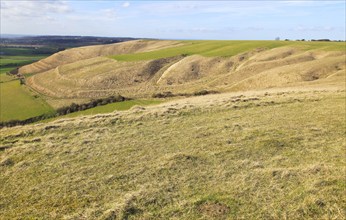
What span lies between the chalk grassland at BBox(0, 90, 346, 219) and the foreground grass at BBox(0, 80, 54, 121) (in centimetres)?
3919

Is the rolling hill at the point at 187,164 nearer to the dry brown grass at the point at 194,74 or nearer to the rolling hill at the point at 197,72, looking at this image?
the dry brown grass at the point at 194,74

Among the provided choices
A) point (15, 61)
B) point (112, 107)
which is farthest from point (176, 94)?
point (15, 61)

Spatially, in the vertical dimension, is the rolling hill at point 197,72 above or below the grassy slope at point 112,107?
above

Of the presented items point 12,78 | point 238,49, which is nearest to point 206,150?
point 238,49

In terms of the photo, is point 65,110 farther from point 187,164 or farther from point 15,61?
point 15,61

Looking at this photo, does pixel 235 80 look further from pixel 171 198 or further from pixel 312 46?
pixel 171 198

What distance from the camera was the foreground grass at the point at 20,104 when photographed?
2410 inches

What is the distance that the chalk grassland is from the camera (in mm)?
12773

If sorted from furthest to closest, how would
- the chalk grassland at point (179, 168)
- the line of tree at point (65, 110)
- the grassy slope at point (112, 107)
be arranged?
the line of tree at point (65, 110), the grassy slope at point (112, 107), the chalk grassland at point (179, 168)

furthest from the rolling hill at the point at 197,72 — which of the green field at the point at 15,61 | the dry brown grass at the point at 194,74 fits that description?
the green field at the point at 15,61

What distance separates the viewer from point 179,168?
16422 millimetres

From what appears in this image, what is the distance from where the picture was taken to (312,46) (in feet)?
317

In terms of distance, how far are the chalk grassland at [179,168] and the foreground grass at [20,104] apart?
129ft

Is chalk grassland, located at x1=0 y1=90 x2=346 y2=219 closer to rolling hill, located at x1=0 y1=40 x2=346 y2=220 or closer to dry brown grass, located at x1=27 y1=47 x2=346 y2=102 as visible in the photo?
rolling hill, located at x1=0 y1=40 x2=346 y2=220
